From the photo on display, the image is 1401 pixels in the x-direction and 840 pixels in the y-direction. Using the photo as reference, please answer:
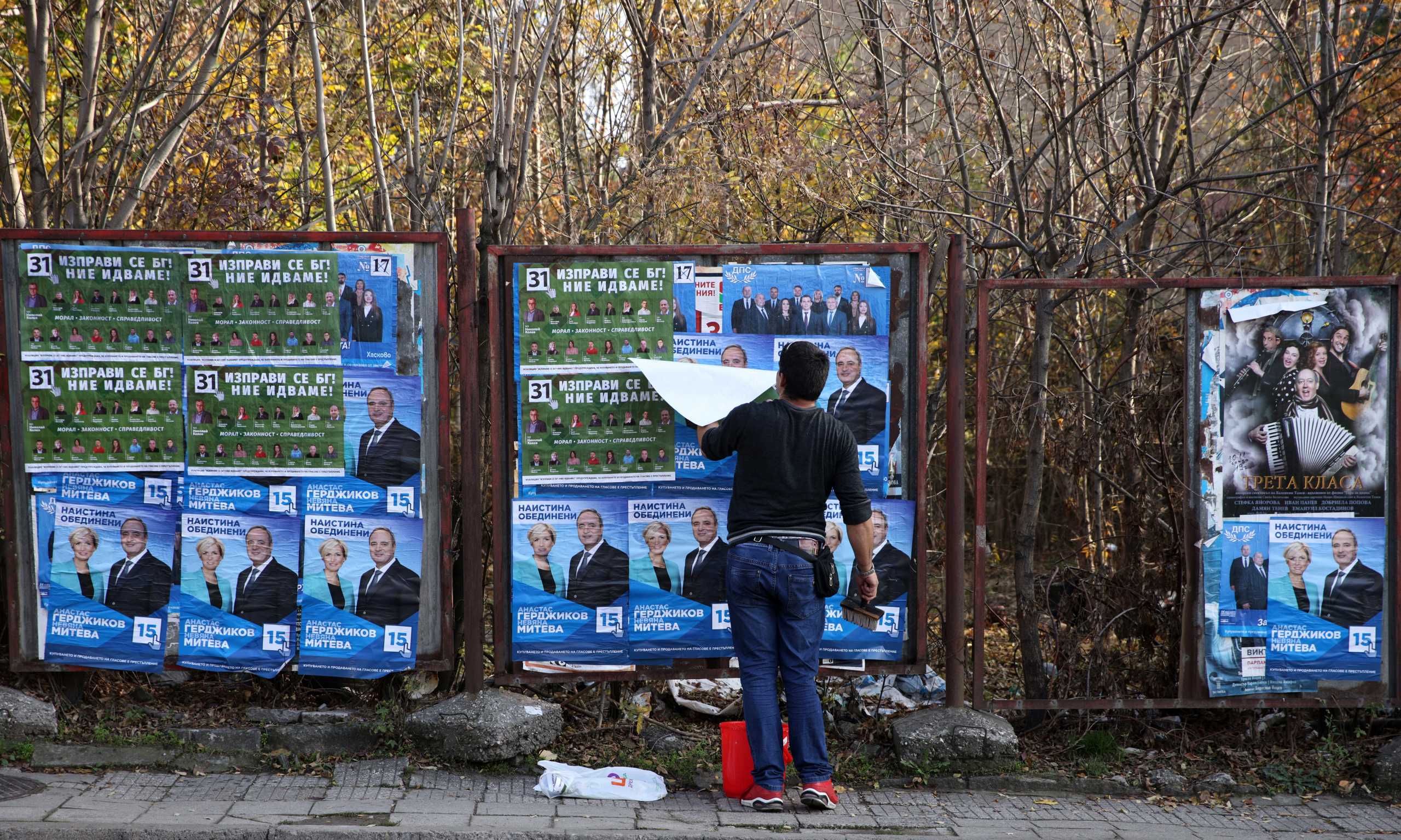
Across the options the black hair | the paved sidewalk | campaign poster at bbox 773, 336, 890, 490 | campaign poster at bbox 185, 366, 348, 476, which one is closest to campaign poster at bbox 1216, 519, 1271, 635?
the paved sidewalk

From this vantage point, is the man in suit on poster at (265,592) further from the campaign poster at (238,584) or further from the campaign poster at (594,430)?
the campaign poster at (594,430)

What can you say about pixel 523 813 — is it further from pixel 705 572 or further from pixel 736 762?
pixel 705 572

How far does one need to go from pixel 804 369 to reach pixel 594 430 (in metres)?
1.03

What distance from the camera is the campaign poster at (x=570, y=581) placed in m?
4.78

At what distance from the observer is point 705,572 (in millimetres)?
4812

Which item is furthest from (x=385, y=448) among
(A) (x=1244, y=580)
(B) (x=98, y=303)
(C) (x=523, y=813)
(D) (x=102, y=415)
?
(A) (x=1244, y=580)

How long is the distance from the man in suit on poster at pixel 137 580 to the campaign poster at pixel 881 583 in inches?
120

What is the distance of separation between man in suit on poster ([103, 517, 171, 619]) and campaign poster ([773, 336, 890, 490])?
10.1 ft

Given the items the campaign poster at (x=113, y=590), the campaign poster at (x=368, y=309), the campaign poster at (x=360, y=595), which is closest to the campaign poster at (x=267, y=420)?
the campaign poster at (x=368, y=309)

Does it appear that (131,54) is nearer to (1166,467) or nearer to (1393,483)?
(1166,467)

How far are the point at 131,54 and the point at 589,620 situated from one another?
18.7 ft

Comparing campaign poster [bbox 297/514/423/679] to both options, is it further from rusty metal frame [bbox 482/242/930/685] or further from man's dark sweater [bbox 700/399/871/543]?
man's dark sweater [bbox 700/399/871/543]

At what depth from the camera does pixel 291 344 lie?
183 inches

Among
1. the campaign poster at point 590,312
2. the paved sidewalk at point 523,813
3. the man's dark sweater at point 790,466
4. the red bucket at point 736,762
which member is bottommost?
the paved sidewalk at point 523,813
